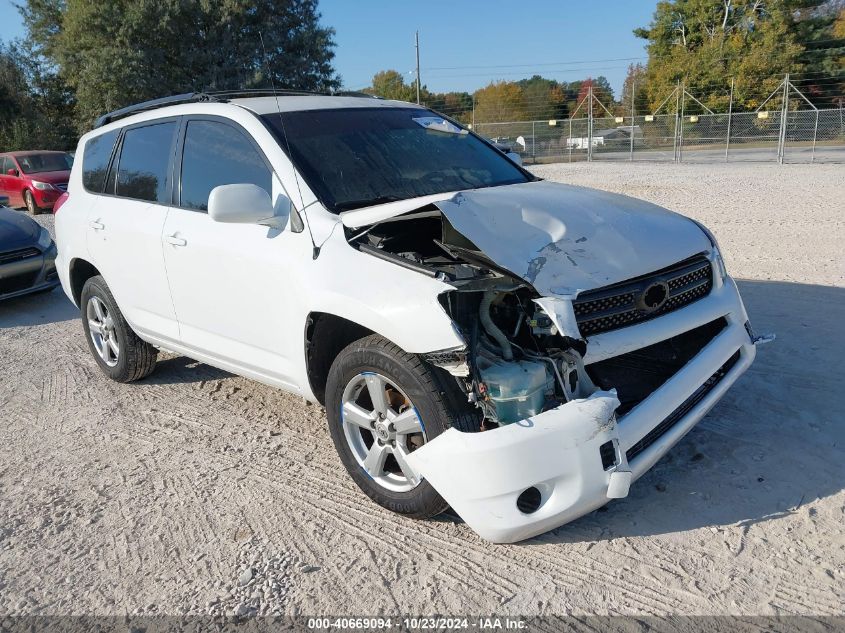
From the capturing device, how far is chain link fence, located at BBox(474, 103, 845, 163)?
2481cm

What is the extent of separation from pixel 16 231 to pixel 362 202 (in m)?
6.15

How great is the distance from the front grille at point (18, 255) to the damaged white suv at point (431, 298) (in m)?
3.92

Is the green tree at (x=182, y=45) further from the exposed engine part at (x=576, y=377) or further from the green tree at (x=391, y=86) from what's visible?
the exposed engine part at (x=576, y=377)

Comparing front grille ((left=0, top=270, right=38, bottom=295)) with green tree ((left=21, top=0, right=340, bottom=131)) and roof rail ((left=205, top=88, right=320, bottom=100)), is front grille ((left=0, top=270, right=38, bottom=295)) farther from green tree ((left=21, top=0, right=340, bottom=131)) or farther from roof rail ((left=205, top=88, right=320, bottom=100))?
green tree ((left=21, top=0, right=340, bottom=131))

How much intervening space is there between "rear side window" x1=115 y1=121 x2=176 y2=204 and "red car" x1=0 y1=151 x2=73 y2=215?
12925 millimetres

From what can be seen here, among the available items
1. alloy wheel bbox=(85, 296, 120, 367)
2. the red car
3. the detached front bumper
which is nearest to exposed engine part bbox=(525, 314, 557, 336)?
the detached front bumper

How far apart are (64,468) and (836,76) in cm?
4301

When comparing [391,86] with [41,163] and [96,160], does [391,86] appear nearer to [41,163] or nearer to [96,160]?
[41,163]

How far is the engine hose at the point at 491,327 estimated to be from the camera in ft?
9.35

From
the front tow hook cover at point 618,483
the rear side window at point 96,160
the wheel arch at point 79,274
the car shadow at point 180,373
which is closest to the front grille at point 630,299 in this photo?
the front tow hook cover at point 618,483

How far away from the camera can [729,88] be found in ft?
136

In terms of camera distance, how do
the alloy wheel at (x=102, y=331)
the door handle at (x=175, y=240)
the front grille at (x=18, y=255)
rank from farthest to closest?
the front grille at (x=18, y=255) → the alloy wheel at (x=102, y=331) → the door handle at (x=175, y=240)

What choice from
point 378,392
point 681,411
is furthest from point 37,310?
point 681,411

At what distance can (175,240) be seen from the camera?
13.3 feet
